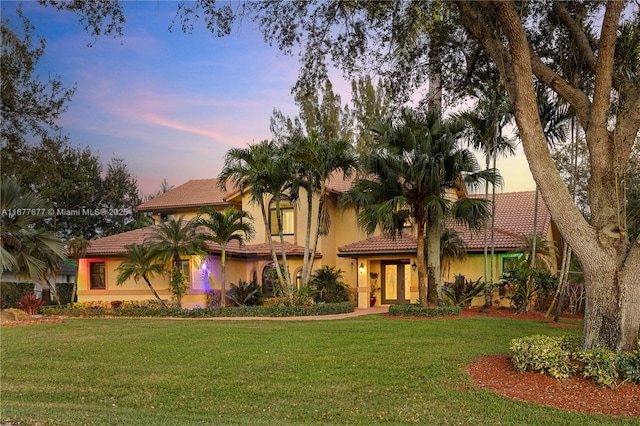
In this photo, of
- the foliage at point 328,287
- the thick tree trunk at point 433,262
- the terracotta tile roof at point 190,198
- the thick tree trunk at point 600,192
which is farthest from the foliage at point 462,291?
the thick tree trunk at point 600,192

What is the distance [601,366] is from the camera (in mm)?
9141

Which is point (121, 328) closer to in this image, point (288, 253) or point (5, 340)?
point (5, 340)

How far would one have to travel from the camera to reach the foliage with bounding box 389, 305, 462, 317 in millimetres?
20656

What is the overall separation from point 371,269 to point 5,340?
1703cm

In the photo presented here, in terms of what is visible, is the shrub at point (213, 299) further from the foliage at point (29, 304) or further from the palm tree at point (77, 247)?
the foliage at point (29, 304)

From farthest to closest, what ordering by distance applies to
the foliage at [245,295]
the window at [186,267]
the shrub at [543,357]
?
1. the window at [186,267]
2. the foliage at [245,295]
3. the shrub at [543,357]

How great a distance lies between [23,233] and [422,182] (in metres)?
13.4

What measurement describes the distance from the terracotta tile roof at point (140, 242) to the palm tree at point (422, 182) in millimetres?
7837

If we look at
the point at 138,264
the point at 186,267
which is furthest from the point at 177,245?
the point at 186,267

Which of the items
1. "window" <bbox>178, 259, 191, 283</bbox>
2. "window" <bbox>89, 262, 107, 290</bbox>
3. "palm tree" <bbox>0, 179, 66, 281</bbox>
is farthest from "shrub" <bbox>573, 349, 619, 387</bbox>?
"window" <bbox>89, 262, 107, 290</bbox>

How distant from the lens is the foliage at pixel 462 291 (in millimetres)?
23953

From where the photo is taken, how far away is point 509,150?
2250 cm

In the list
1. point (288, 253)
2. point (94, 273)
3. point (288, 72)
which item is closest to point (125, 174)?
point (94, 273)

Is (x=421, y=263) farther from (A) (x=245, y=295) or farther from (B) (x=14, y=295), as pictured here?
(B) (x=14, y=295)
